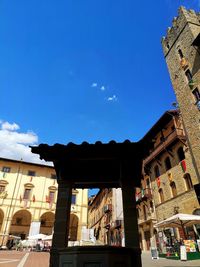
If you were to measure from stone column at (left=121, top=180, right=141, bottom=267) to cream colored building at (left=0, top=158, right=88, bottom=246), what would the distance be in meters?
30.5

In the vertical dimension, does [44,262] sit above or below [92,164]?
below

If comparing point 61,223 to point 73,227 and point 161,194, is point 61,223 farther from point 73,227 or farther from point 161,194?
point 73,227

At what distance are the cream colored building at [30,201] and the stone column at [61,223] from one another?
1177 inches

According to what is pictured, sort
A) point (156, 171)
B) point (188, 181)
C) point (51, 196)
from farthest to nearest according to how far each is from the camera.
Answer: point (51, 196), point (156, 171), point (188, 181)

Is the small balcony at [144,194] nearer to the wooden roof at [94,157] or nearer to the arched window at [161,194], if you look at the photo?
the arched window at [161,194]

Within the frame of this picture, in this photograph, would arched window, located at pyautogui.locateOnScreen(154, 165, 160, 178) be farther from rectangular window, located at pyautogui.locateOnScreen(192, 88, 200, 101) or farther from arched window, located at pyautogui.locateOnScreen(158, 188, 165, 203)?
rectangular window, located at pyautogui.locateOnScreen(192, 88, 200, 101)

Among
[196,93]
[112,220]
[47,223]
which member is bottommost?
[47,223]

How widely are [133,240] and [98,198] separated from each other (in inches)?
1891

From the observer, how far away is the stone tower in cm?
2008

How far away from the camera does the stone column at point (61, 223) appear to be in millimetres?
4332

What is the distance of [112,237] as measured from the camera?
3725cm

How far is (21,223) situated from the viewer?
109 feet

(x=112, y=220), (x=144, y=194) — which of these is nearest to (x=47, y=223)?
(x=112, y=220)

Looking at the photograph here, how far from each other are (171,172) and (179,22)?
58.0 ft
